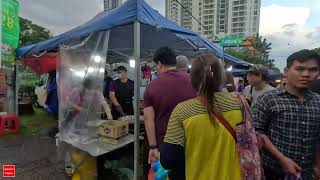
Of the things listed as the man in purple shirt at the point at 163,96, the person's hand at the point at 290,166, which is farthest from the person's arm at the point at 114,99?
the person's hand at the point at 290,166

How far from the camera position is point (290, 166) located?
1858 mm

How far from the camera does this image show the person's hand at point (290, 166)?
6.10 ft

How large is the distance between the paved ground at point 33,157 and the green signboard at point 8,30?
210 centimetres

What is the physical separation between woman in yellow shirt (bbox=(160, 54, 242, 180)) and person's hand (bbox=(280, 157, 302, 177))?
0.48 metres

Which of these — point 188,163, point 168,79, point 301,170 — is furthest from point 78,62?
point 301,170

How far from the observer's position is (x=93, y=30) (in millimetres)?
3516

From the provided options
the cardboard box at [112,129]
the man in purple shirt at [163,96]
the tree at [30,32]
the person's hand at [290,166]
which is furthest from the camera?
the tree at [30,32]

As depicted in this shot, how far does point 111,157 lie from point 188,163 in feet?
9.40

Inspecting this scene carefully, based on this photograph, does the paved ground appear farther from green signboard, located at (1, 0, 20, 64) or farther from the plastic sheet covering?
green signboard, located at (1, 0, 20, 64)

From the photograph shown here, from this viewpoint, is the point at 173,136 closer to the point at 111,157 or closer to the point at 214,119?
the point at 214,119

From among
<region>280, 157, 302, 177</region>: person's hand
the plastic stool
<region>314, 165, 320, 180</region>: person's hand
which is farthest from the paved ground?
<region>314, 165, 320, 180</region>: person's hand

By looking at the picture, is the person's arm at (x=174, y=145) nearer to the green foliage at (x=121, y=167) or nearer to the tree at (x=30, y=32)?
the green foliage at (x=121, y=167)

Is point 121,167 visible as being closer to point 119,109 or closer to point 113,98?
point 119,109

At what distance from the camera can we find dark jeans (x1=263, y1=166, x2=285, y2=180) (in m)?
2.00
